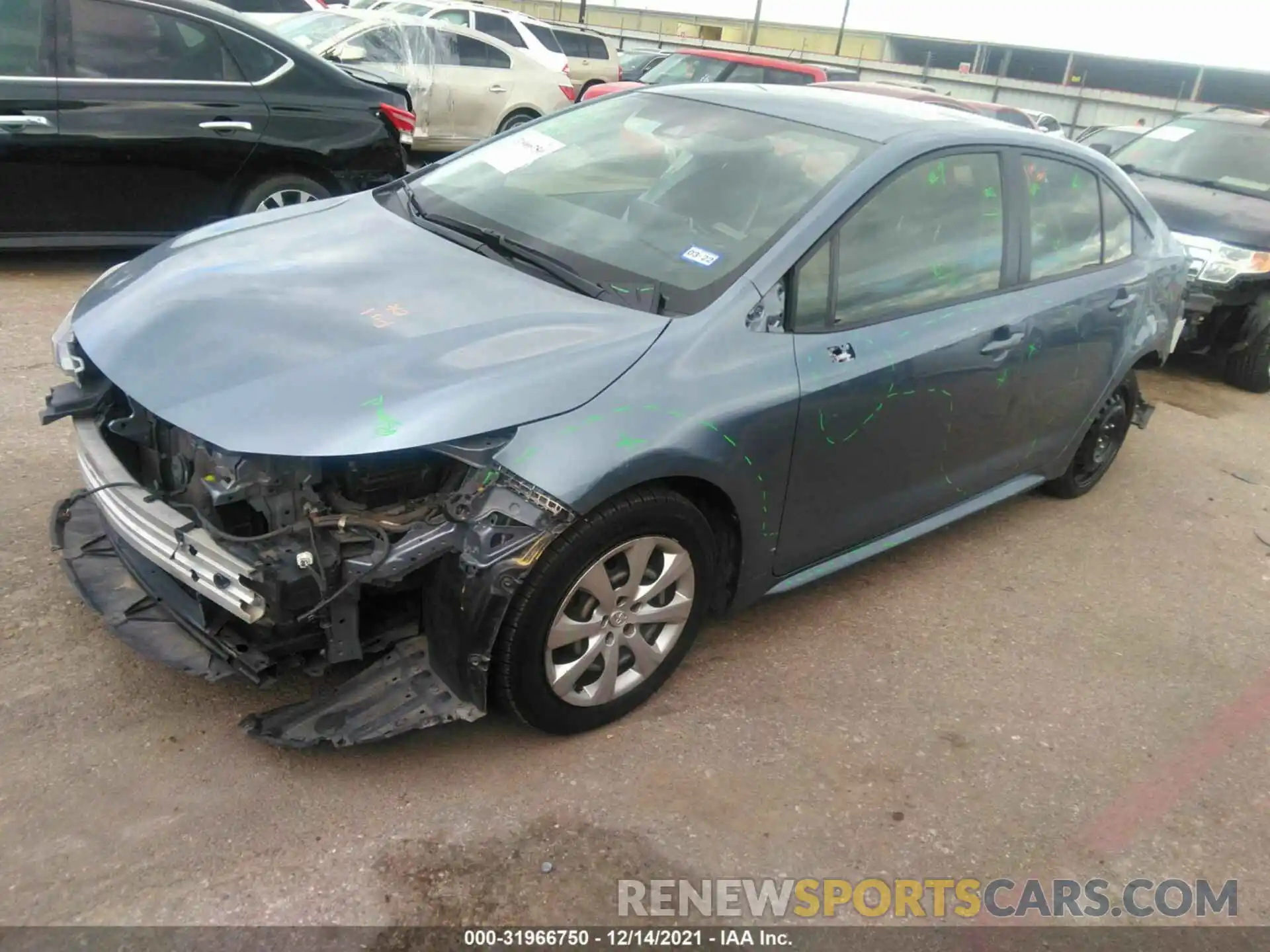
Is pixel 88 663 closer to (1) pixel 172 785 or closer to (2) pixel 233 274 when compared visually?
(1) pixel 172 785

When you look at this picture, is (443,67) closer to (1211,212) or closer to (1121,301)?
(1211,212)

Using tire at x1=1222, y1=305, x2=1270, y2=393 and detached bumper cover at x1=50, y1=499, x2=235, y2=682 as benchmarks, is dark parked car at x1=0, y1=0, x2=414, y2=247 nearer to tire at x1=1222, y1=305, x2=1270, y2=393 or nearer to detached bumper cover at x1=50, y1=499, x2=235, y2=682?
detached bumper cover at x1=50, y1=499, x2=235, y2=682

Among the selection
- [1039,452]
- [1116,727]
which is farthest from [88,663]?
[1039,452]

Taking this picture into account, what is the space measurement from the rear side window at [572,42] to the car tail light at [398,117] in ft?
33.9

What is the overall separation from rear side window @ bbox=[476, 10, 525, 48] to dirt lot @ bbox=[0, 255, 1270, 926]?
1087cm

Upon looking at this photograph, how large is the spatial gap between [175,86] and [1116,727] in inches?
228

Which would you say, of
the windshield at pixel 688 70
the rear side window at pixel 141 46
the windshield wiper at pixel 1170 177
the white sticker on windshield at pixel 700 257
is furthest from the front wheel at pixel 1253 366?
the windshield at pixel 688 70

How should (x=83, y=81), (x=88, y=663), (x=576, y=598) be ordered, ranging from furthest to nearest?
(x=83, y=81) < (x=88, y=663) < (x=576, y=598)

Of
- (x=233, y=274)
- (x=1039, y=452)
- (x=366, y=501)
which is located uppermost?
(x=233, y=274)

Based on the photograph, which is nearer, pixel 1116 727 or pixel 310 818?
pixel 310 818

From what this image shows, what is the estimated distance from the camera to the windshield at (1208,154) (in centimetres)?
765

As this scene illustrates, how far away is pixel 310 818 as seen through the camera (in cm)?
244

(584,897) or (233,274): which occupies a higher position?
(233,274)

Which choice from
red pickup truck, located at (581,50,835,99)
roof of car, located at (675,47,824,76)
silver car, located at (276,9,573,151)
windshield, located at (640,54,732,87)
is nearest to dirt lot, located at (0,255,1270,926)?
silver car, located at (276,9,573,151)
